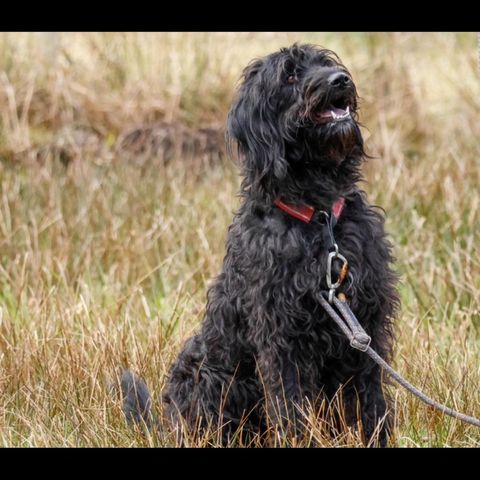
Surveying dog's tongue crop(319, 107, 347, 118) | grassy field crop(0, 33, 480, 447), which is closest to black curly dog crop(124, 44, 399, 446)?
dog's tongue crop(319, 107, 347, 118)

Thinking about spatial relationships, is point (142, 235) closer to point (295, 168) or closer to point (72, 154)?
point (72, 154)

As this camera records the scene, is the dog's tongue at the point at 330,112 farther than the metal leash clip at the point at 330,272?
Yes

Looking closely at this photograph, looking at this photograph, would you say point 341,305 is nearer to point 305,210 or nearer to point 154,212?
point 305,210

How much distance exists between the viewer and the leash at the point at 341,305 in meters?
3.89

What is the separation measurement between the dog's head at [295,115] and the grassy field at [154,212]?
3.67ft

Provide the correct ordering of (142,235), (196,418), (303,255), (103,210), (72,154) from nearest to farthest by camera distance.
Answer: (303,255)
(196,418)
(142,235)
(103,210)
(72,154)

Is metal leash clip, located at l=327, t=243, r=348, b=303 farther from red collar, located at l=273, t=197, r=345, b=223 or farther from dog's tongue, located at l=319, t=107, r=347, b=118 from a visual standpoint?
dog's tongue, located at l=319, t=107, r=347, b=118

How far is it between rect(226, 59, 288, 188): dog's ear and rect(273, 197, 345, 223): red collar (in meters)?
0.12

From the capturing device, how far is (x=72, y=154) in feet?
29.7

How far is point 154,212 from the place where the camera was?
25.0 feet

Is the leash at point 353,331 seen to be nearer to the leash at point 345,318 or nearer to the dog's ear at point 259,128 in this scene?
the leash at point 345,318

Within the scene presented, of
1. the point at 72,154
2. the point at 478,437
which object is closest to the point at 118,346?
the point at 478,437

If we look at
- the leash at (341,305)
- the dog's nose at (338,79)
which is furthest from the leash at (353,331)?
the dog's nose at (338,79)

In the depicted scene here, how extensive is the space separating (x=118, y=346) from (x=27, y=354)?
45cm
